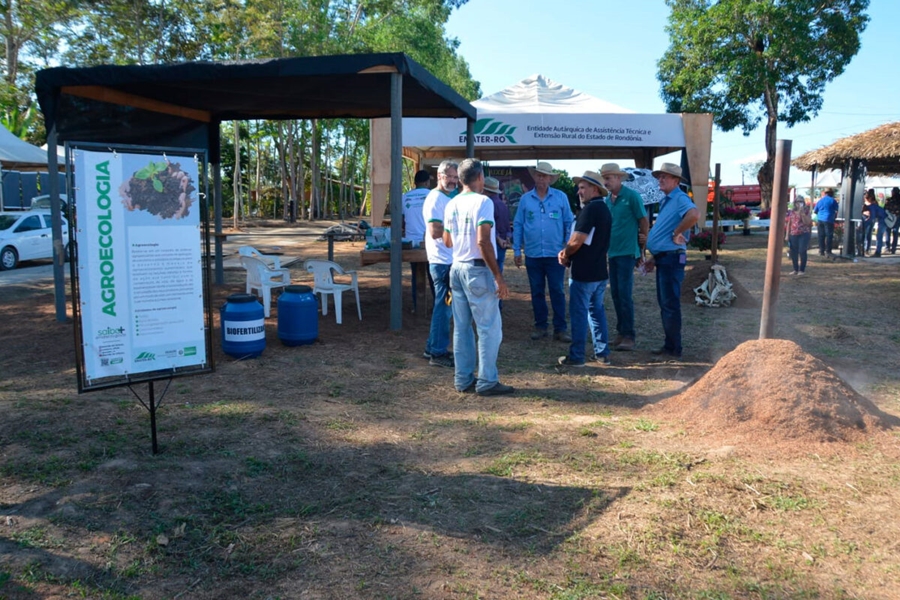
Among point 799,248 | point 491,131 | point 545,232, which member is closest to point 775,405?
point 545,232

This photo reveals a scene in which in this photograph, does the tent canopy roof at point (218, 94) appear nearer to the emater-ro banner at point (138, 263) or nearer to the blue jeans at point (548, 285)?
the blue jeans at point (548, 285)

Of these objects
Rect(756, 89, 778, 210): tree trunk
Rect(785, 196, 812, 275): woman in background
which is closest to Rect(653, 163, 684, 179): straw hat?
Rect(785, 196, 812, 275): woman in background

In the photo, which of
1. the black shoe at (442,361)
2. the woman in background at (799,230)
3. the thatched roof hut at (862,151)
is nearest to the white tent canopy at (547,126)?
the woman in background at (799,230)

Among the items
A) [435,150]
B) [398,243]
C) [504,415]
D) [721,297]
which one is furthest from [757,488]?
[435,150]

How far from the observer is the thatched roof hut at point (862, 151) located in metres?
17.8

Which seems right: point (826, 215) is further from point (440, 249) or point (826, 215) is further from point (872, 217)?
point (440, 249)

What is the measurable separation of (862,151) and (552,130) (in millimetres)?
8246

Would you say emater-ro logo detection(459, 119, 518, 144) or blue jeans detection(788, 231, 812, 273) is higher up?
emater-ro logo detection(459, 119, 518, 144)

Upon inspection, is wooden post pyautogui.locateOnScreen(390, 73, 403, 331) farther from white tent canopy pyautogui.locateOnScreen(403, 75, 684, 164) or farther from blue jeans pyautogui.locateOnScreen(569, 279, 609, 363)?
white tent canopy pyautogui.locateOnScreen(403, 75, 684, 164)

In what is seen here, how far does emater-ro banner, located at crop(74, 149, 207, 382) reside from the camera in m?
4.04

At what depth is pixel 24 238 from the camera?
57.5 ft

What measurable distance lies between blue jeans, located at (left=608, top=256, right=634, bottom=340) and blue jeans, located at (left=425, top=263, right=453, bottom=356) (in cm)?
188

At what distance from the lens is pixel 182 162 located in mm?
4363

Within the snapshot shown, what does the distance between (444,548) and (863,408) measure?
11.3ft
